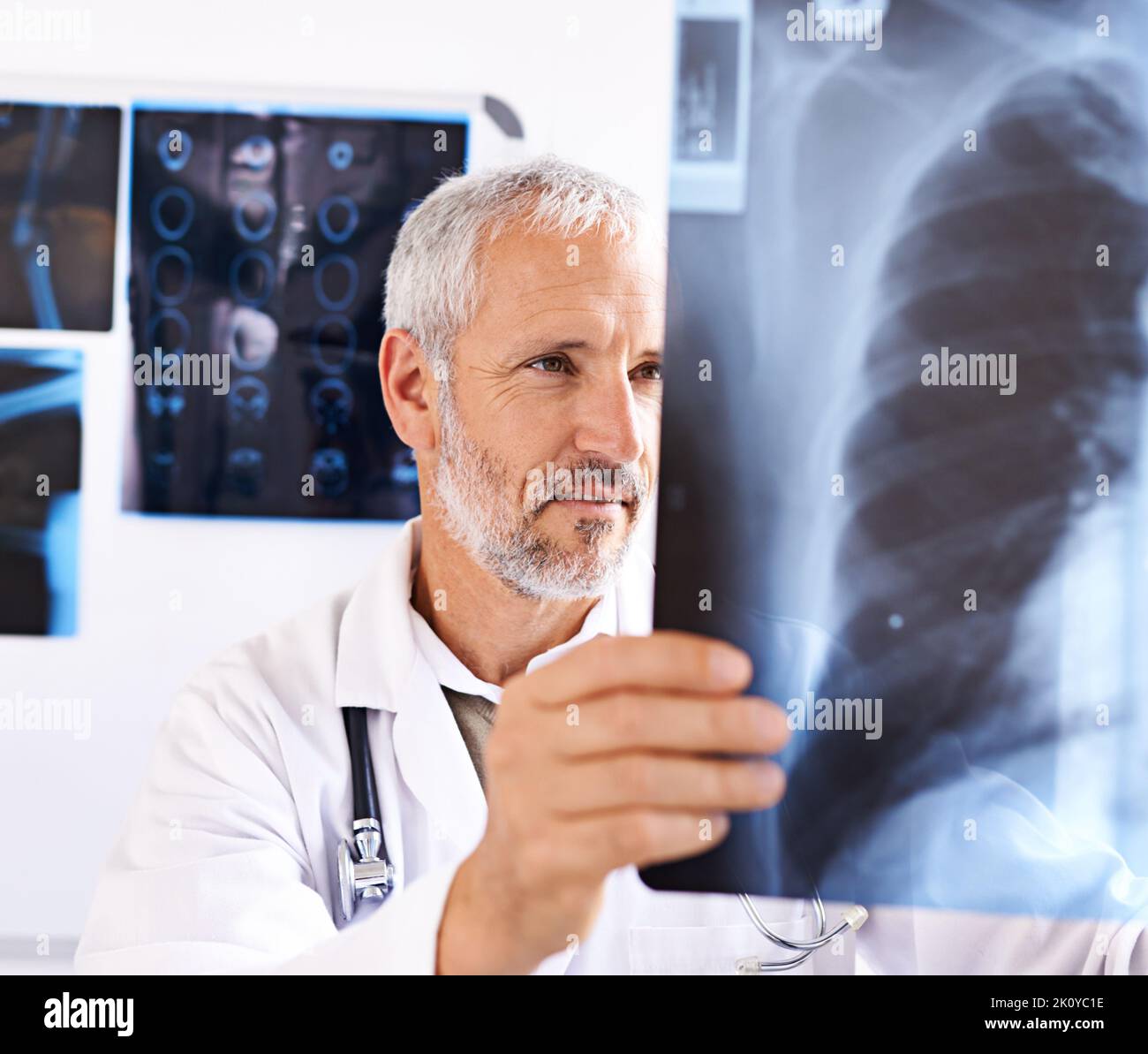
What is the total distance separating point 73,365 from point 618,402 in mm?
636

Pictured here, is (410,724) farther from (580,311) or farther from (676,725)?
(676,725)

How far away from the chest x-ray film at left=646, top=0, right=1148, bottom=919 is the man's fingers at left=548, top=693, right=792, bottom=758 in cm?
7

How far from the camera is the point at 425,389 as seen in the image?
83 cm

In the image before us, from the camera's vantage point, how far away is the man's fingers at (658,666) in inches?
11.4

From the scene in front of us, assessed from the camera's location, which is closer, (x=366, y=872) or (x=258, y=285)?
(x=366, y=872)

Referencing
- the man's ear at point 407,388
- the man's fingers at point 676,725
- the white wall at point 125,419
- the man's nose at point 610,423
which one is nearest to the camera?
the man's fingers at point 676,725

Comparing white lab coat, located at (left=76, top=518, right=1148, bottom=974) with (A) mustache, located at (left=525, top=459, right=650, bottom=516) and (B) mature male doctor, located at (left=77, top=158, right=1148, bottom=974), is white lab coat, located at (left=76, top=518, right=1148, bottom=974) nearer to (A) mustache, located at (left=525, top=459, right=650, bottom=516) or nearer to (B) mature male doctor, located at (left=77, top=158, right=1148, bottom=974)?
(B) mature male doctor, located at (left=77, top=158, right=1148, bottom=974)

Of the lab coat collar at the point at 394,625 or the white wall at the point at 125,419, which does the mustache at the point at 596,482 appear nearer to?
the lab coat collar at the point at 394,625

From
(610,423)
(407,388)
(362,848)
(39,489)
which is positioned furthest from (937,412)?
(39,489)

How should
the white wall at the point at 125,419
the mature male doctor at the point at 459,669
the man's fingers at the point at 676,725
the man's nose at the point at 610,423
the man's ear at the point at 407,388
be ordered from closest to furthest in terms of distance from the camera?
1. the man's fingers at the point at 676,725
2. the mature male doctor at the point at 459,669
3. the man's nose at the point at 610,423
4. the man's ear at the point at 407,388
5. the white wall at the point at 125,419

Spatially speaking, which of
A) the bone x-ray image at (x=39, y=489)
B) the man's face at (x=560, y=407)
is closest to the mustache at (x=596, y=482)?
the man's face at (x=560, y=407)

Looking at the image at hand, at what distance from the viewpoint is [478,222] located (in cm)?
75

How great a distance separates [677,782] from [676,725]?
0.06 ft
